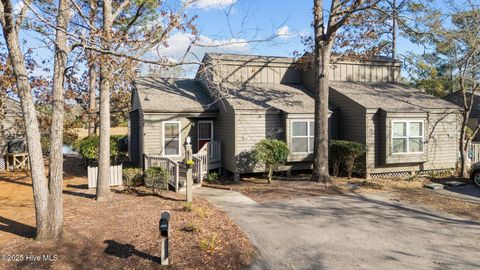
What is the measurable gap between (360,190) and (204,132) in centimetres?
818

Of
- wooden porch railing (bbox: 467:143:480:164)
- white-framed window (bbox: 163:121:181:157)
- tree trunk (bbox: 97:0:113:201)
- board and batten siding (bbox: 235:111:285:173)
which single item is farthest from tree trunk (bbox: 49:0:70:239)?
wooden porch railing (bbox: 467:143:480:164)

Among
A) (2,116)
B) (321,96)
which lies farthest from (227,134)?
(2,116)

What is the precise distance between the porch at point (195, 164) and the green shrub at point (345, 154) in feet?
17.5

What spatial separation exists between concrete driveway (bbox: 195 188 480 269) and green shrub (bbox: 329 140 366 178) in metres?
3.60

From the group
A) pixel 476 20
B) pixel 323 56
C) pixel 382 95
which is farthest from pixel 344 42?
pixel 476 20

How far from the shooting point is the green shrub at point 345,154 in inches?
579

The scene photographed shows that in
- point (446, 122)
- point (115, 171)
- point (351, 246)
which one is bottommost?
point (351, 246)

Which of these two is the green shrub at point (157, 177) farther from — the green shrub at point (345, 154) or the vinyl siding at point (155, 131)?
the green shrub at point (345, 154)

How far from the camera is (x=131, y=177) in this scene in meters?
13.2

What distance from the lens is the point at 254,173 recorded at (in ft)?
54.1

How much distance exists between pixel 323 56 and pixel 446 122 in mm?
7634

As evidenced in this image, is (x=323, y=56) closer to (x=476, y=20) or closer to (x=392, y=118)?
(x=392, y=118)

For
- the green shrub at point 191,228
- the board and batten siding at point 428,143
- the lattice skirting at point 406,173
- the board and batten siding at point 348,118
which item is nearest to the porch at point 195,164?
the green shrub at point 191,228

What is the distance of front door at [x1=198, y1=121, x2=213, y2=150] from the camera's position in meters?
17.4
